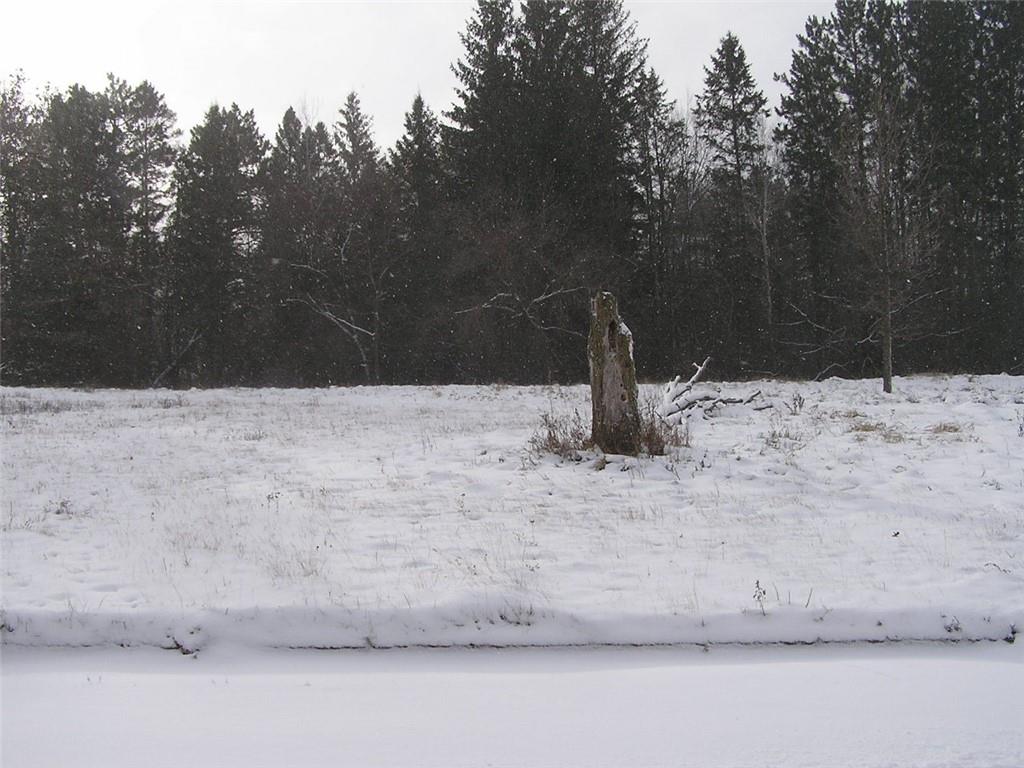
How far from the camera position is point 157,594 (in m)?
5.35

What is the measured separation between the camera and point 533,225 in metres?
29.7

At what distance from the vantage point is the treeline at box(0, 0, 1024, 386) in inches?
1187

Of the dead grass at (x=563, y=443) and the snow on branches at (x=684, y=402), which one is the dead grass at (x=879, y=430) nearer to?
the snow on branches at (x=684, y=402)

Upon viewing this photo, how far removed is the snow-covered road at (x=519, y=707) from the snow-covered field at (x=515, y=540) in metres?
0.24

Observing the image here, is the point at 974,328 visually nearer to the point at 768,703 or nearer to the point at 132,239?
the point at 768,703

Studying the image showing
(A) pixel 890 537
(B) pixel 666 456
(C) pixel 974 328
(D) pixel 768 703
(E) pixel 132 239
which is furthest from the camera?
(E) pixel 132 239

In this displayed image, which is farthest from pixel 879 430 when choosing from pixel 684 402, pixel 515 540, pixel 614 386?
pixel 515 540

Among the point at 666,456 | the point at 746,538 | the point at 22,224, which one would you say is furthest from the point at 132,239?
the point at 746,538

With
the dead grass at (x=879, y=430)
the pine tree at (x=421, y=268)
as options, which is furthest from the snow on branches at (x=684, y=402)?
the pine tree at (x=421, y=268)

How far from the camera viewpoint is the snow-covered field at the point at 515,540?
491 centimetres

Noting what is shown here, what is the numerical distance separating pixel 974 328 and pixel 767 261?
9071 millimetres

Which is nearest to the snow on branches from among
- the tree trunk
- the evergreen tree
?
the tree trunk

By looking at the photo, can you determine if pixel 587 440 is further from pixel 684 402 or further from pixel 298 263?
pixel 298 263

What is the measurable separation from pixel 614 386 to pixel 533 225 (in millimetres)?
21592
